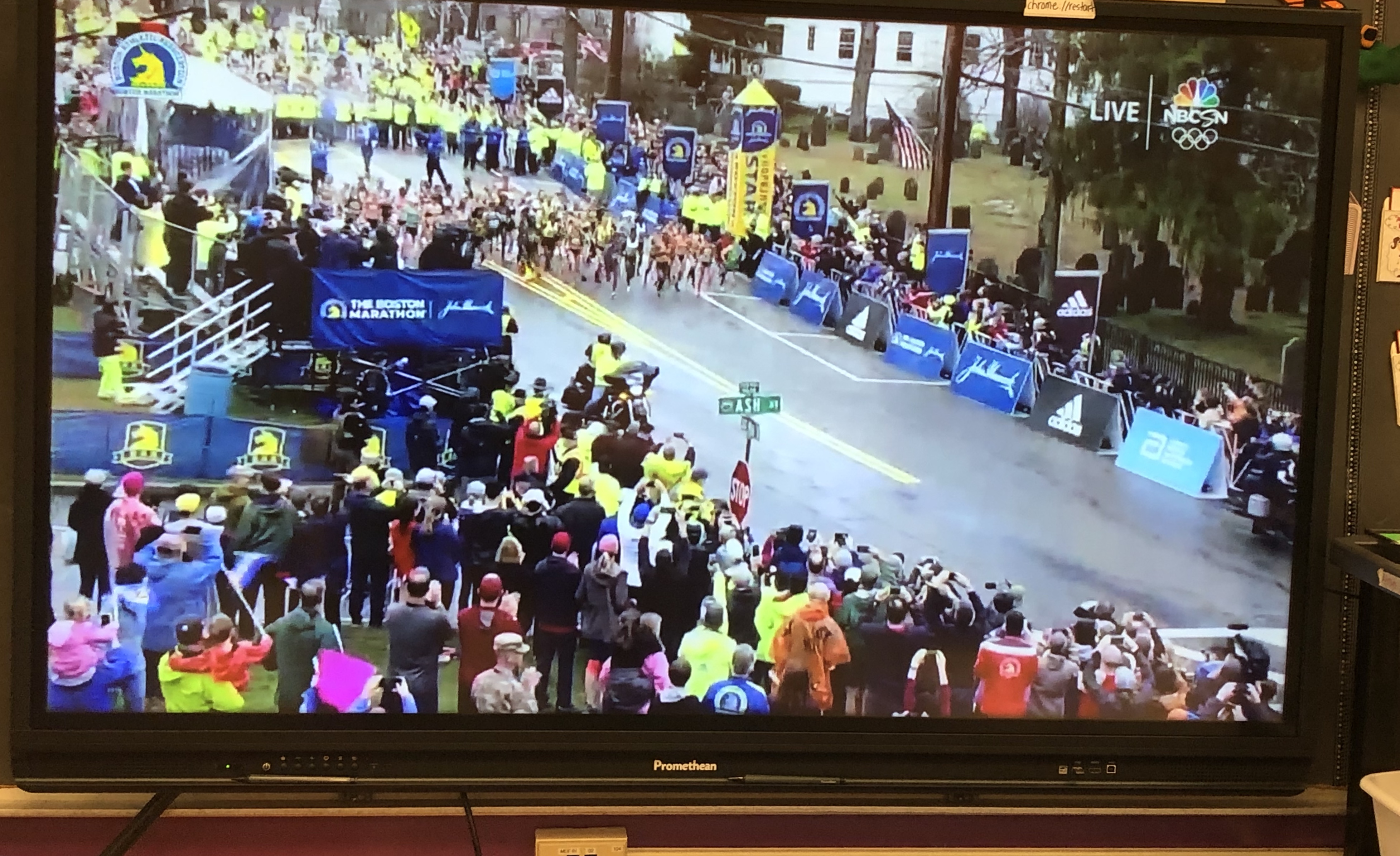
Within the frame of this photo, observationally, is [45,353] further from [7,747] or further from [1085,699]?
[1085,699]

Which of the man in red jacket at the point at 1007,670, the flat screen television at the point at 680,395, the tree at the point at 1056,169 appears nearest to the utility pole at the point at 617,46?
the flat screen television at the point at 680,395

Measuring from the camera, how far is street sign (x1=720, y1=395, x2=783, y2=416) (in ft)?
4.89

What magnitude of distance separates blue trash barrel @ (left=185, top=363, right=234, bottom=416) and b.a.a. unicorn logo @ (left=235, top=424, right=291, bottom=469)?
6cm

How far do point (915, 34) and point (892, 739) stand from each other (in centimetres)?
101

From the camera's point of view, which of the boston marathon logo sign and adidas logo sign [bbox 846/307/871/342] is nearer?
the boston marathon logo sign

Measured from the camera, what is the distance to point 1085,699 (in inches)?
61.0

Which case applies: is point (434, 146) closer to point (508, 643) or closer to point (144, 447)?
point (144, 447)

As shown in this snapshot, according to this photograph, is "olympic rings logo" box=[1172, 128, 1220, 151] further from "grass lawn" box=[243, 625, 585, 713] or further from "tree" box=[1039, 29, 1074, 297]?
"grass lawn" box=[243, 625, 585, 713]

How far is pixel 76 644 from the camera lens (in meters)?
1.44

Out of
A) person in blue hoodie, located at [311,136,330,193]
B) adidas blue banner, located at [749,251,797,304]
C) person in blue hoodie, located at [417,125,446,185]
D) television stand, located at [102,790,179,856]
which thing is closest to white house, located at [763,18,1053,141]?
adidas blue banner, located at [749,251,797,304]

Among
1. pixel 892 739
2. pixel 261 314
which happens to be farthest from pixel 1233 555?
pixel 261 314

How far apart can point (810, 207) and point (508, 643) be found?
0.75 m

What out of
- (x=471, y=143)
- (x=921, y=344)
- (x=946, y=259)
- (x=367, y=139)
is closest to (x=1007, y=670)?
(x=921, y=344)

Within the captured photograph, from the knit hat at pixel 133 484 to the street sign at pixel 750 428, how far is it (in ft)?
2.72
